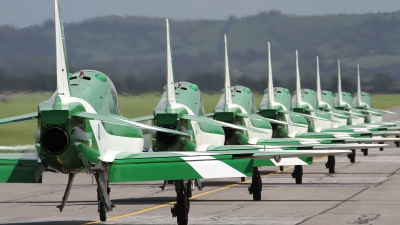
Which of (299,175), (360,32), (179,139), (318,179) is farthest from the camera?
(360,32)

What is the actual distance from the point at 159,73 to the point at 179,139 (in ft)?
61.9

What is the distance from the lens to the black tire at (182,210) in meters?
18.0

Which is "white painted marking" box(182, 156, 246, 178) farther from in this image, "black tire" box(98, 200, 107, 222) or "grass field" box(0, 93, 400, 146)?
"grass field" box(0, 93, 400, 146)

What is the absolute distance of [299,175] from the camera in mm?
31328

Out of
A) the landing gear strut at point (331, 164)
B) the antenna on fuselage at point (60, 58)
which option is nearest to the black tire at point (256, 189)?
the antenna on fuselage at point (60, 58)

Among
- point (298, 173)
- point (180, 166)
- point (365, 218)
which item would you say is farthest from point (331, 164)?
point (180, 166)

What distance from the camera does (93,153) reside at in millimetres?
16672

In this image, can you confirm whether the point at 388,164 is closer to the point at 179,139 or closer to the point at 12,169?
the point at 179,139

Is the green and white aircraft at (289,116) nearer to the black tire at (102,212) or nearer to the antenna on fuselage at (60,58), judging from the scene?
the black tire at (102,212)

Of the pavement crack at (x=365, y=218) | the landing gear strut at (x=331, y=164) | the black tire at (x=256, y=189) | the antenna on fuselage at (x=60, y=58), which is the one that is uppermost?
the antenna on fuselage at (x=60, y=58)

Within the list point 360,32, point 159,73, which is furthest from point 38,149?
point 360,32

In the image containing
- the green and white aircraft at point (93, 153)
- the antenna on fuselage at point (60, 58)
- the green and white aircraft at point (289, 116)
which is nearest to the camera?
the green and white aircraft at point (93, 153)

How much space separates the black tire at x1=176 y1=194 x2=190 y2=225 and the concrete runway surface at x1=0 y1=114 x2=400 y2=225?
125cm

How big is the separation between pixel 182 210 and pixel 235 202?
690cm
